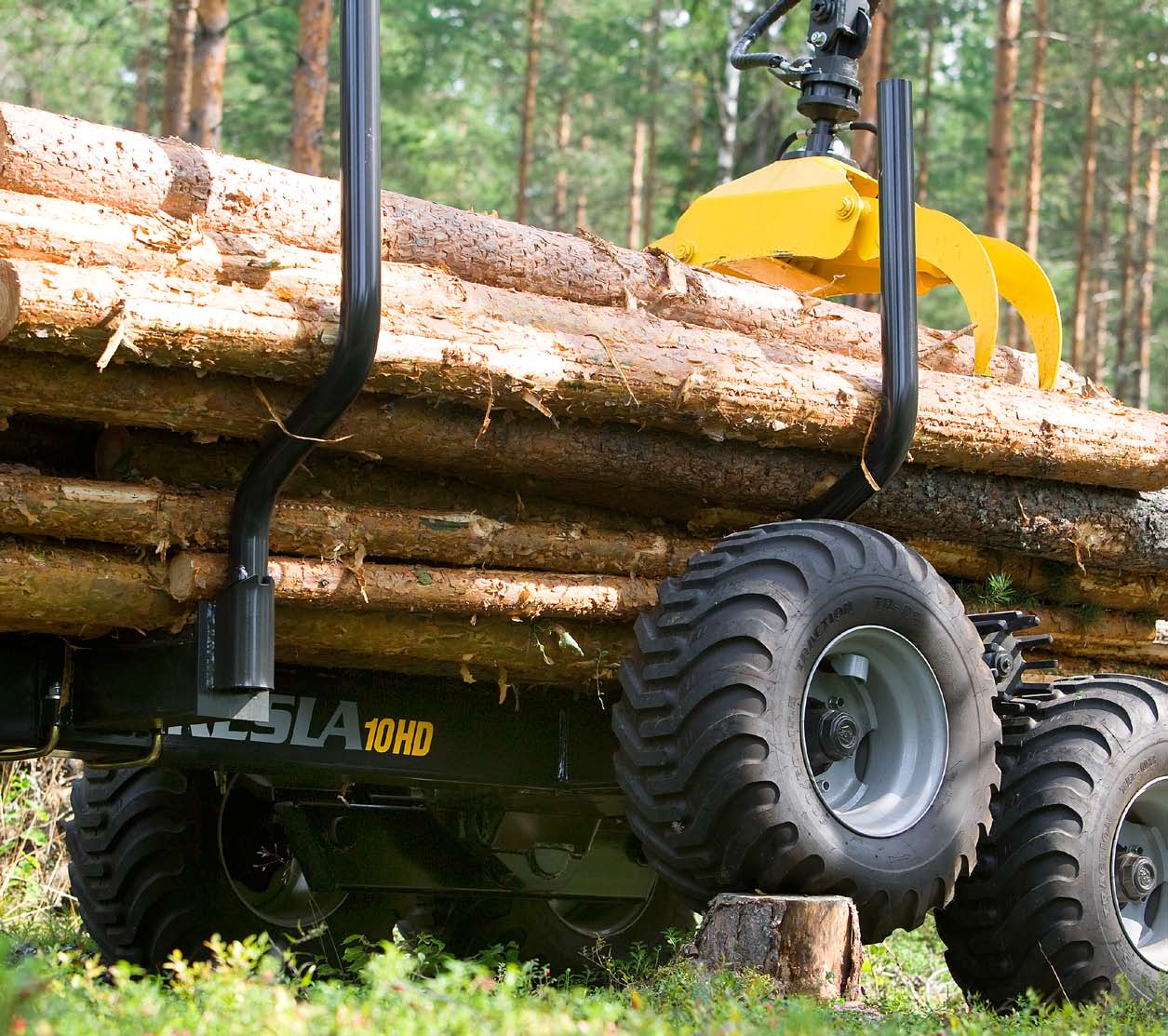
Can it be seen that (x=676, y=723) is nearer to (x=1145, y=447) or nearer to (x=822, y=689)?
(x=822, y=689)

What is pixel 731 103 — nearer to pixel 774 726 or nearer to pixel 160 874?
pixel 160 874

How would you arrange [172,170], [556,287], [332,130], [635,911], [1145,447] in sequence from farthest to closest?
[332,130] < [635,911] < [1145,447] < [556,287] < [172,170]

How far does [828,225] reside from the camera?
18.3 feet

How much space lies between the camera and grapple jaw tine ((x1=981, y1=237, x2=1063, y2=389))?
5.86 metres

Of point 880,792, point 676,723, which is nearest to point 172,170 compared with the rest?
point 676,723

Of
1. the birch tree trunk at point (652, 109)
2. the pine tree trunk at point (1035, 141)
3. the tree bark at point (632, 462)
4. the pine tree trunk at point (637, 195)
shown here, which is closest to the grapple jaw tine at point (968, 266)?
the tree bark at point (632, 462)

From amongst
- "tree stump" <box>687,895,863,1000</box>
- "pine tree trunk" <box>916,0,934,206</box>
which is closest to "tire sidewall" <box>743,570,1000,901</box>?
"tree stump" <box>687,895,863,1000</box>

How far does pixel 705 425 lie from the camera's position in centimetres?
459

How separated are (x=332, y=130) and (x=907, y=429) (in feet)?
79.9

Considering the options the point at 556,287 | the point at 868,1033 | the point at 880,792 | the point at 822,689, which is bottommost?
the point at 868,1033

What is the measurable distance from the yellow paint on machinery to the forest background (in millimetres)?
14279

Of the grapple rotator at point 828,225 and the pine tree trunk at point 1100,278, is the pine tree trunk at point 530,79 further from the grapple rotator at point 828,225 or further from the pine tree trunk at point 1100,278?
the grapple rotator at point 828,225

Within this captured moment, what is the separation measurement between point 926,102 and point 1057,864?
87.0 feet

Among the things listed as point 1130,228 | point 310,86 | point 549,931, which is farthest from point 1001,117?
point 549,931
